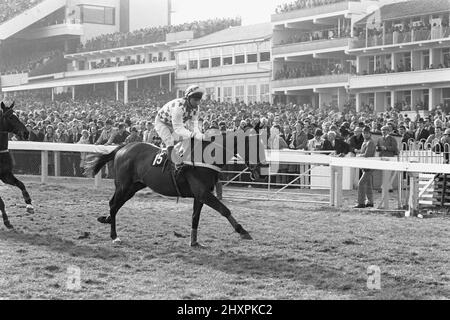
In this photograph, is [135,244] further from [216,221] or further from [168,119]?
[216,221]

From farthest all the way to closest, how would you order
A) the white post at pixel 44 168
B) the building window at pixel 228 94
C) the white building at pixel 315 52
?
the building window at pixel 228 94
the white building at pixel 315 52
the white post at pixel 44 168

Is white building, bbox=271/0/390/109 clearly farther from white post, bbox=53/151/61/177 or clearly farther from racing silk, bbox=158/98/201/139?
racing silk, bbox=158/98/201/139

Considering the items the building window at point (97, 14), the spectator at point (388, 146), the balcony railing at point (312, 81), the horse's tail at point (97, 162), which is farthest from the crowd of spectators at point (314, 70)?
the horse's tail at point (97, 162)

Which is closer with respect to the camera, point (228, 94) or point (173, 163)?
point (173, 163)

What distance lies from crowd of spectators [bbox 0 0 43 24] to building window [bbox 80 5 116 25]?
3.05 metres

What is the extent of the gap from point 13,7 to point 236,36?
21.0 meters

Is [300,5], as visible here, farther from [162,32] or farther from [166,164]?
[166,164]

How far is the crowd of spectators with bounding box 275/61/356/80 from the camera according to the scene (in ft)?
121

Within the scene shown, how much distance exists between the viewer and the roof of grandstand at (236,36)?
41566 mm

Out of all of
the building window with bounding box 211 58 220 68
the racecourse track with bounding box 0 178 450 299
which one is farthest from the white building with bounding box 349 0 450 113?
the racecourse track with bounding box 0 178 450 299

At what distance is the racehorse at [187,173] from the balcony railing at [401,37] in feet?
77.9

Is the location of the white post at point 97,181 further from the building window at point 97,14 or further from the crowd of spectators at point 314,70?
the building window at point 97,14

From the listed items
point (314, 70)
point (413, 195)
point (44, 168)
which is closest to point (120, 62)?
point (314, 70)

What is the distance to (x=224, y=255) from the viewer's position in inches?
332
